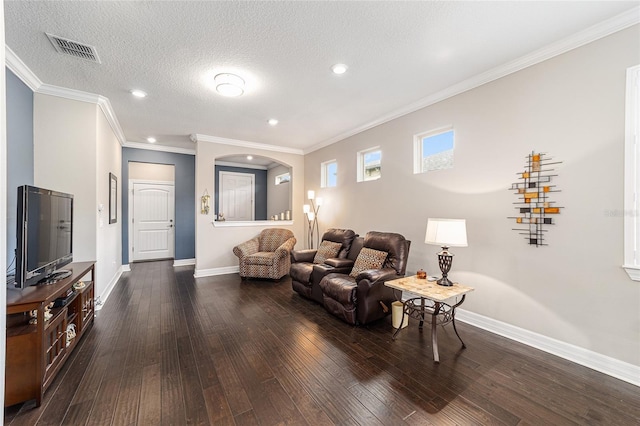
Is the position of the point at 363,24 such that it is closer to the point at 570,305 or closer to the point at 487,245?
the point at 487,245

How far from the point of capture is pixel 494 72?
2809 mm

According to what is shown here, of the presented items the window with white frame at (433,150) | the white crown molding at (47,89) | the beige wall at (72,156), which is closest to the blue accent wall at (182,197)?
the white crown molding at (47,89)

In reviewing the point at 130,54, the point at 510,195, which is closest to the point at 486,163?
the point at 510,195

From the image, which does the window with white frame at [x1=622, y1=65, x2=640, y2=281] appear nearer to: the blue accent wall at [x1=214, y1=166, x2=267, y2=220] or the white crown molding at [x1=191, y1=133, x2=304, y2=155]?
the white crown molding at [x1=191, y1=133, x2=304, y2=155]

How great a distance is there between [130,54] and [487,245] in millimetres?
4167

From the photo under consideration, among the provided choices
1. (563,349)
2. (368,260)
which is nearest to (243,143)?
(368,260)

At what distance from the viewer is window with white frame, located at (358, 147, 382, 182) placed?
4.44 meters

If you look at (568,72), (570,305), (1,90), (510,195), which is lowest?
(570,305)

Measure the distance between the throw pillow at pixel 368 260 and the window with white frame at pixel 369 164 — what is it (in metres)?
1.48

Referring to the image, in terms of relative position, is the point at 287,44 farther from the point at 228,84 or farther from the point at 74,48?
the point at 74,48

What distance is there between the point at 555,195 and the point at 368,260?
1997 mm

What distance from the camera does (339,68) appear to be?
9.02 feet

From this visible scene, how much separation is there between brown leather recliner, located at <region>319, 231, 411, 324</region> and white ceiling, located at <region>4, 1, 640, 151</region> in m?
1.99

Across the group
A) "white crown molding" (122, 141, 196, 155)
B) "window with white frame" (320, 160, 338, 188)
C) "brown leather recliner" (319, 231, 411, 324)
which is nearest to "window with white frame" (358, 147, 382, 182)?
"window with white frame" (320, 160, 338, 188)
